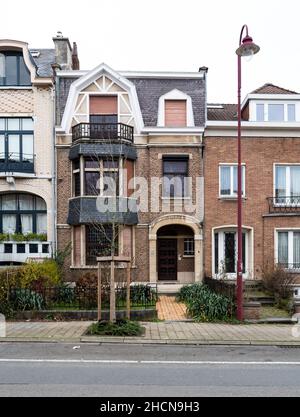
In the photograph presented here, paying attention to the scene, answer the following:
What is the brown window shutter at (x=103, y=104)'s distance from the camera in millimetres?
19516

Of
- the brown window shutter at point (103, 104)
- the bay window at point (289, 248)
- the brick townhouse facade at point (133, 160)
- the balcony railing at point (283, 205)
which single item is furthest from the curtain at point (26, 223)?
the bay window at point (289, 248)

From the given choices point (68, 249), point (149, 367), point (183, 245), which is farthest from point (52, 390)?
point (183, 245)

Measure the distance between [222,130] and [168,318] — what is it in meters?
10.2

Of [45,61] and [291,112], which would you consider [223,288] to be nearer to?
[291,112]

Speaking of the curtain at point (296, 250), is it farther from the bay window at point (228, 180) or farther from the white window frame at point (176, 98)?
the white window frame at point (176, 98)

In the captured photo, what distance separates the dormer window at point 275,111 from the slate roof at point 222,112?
1389 millimetres

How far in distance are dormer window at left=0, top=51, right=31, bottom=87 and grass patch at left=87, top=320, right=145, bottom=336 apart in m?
14.1

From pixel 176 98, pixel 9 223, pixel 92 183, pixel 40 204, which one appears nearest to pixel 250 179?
pixel 176 98

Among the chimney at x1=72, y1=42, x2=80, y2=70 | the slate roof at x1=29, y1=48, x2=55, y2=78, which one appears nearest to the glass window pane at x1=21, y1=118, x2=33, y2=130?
the slate roof at x1=29, y1=48, x2=55, y2=78

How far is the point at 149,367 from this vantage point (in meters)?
8.07

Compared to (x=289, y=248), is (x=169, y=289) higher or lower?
lower

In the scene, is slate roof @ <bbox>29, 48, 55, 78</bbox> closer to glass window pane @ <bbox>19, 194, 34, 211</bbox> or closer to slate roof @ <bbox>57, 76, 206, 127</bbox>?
slate roof @ <bbox>57, 76, 206, 127</bbox>

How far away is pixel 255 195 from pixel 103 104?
921 centimetres

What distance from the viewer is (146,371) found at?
774 cm
